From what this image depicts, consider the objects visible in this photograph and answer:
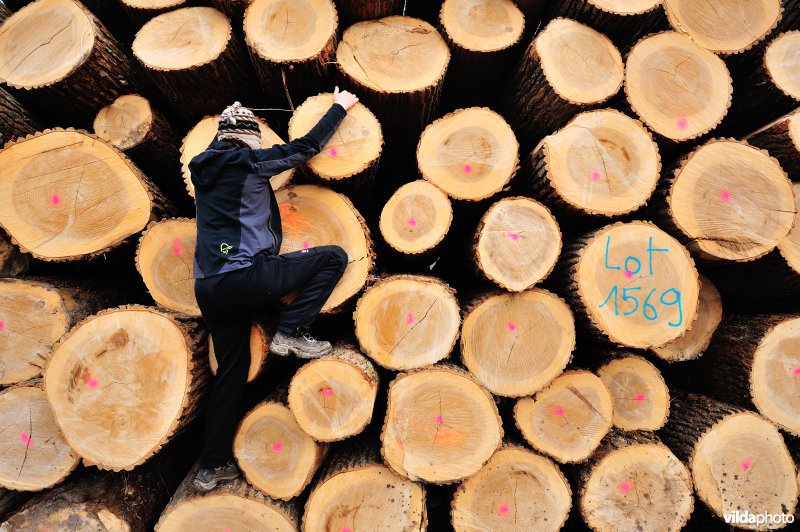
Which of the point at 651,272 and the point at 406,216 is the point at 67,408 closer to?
the point at 406,216

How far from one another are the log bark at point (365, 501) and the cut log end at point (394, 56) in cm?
243

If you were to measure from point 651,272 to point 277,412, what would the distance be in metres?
2.39

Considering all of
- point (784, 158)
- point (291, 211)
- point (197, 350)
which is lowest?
point (197, 350)

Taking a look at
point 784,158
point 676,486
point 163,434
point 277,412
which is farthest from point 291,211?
point 784,158

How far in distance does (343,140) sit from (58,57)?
1.98m

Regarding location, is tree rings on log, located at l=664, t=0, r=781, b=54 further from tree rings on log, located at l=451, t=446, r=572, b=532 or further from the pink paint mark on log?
the pink paint mark on log

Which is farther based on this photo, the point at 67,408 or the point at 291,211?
the point at 291,211

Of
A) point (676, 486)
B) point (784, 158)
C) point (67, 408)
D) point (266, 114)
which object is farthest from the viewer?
point (266, 114)

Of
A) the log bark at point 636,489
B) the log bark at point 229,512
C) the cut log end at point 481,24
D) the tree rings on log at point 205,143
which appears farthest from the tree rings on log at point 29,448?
the cut log end at point 481,24

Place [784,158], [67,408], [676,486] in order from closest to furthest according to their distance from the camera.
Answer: [67,408] → [676,486] → [784,158]

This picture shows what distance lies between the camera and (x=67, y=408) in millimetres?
2486

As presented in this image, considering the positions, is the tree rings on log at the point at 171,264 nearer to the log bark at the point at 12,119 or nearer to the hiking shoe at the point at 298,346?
the hiking shoe at the point at 298,346

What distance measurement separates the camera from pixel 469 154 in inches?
109

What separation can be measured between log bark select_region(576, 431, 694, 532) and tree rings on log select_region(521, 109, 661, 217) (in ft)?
4.97
